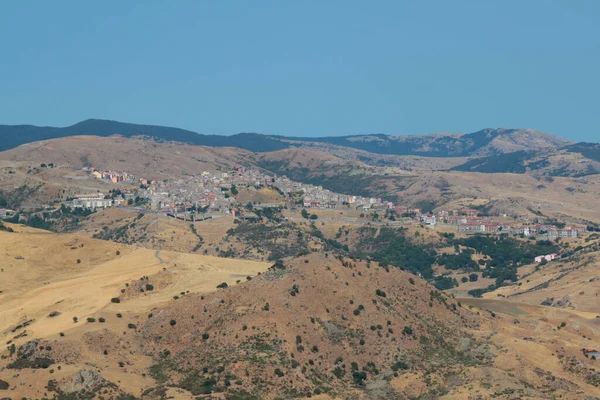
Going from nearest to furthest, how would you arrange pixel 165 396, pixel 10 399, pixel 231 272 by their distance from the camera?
pixel 10 399 → pixel 165 396 → pixel 231 272

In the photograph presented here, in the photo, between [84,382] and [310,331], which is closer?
[84,382]

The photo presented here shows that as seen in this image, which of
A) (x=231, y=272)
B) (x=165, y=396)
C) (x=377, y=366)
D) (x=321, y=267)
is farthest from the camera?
(x=231, y=272)

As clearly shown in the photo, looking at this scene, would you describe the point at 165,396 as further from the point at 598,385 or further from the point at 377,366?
the point at 598,385

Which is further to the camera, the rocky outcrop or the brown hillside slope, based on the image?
the brown hillside slope

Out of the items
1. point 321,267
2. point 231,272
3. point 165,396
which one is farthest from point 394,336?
point 231,272

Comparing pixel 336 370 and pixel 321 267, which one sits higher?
pixel 321 267

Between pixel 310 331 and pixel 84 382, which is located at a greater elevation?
pixel 310 331

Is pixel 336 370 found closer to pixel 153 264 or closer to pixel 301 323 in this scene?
pixel 301 323

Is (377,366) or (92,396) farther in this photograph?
(377,366)

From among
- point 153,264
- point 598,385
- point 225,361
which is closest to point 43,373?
point 225,361

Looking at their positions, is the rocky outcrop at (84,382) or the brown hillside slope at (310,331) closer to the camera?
the rocky outcrop at (84,382)
